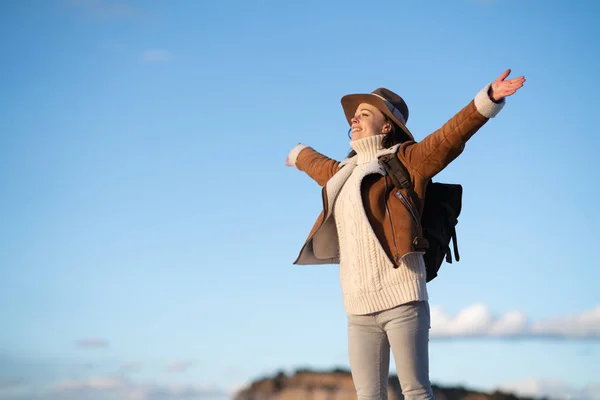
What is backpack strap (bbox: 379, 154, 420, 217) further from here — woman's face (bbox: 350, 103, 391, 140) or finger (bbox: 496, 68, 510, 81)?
finger (bbox: 496, 68, 510, 81)

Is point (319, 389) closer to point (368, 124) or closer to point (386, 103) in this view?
point (368, 124)

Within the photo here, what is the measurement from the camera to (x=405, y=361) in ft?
13.4

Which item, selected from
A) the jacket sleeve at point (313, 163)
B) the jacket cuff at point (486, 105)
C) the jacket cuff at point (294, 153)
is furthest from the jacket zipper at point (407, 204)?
the jacket cuff at point (294, 153)

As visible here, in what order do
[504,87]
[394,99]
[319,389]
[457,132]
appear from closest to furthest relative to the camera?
[504,87] → [457,132] → [394,99] → [319,389]

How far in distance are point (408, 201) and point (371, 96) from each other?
889mm

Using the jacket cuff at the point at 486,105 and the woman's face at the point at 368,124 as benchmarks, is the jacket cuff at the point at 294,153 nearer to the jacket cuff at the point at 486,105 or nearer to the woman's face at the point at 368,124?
the woman's face at the point at 368,124

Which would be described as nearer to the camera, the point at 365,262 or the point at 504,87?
the point at 504,87

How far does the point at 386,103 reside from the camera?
471 cm

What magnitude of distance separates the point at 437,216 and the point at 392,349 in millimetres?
883

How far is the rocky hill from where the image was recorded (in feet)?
19.1

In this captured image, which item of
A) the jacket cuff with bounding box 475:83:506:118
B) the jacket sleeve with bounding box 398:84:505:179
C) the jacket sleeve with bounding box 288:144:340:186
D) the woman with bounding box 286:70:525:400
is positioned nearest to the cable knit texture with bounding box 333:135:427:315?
the woman with bounding box 286:70:525:400

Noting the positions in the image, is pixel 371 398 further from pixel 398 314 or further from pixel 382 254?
pixel 382 254

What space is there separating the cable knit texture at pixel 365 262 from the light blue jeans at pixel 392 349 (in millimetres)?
68

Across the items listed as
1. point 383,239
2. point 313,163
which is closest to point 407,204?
point 383,239
